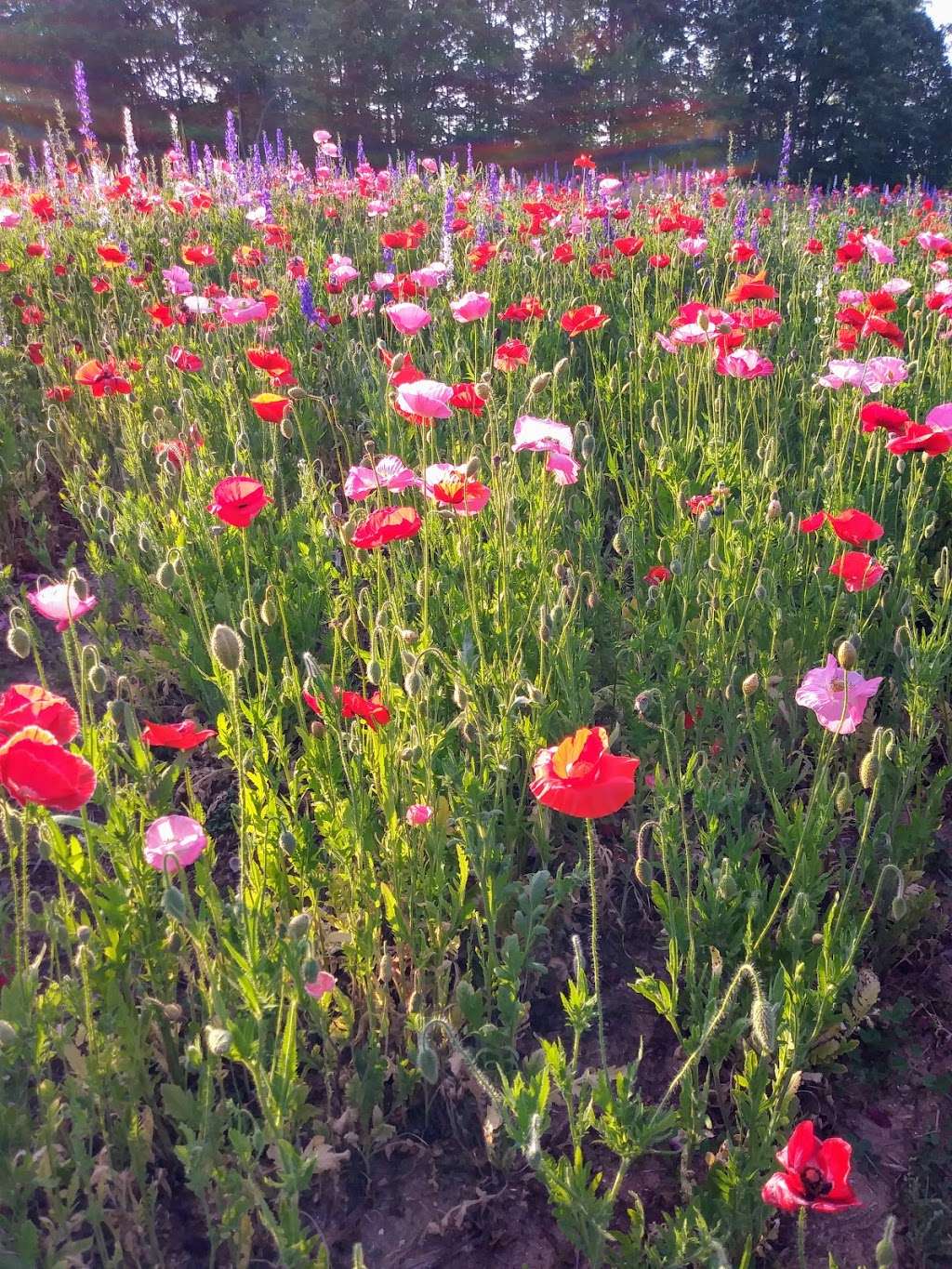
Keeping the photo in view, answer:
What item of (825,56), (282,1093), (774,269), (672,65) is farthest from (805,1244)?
(672,65)

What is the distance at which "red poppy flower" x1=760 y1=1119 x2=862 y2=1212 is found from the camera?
109cm

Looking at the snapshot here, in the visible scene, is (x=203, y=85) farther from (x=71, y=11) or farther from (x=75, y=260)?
(x=75, y=260)

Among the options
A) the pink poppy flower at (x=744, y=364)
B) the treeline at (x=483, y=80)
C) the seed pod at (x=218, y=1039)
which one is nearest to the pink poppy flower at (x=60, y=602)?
the seed pod at (x=218, y=1039)

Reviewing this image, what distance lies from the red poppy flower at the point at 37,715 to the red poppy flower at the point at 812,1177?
39.2 inches

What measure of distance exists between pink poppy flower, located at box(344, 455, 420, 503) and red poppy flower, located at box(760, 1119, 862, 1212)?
1.36m

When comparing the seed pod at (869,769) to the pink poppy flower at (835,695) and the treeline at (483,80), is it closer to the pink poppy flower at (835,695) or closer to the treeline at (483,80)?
the pink poppy flower at (835,695)

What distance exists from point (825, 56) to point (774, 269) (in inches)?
870

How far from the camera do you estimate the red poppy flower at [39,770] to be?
1.08 meters

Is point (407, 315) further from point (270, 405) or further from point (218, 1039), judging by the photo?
point (218, 1039)

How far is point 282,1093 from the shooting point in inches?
48.9

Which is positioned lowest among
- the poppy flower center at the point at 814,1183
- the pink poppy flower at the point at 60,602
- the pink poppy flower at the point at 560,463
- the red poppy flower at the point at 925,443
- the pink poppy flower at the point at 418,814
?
the poppy flower center at the point at 814,1183

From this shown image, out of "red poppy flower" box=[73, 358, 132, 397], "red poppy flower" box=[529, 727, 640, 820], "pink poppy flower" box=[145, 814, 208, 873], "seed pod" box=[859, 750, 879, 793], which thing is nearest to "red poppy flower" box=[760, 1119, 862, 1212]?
"red poppy flower" box=[529, 727, 640, 820]

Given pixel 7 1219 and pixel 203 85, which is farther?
pixel 203 85

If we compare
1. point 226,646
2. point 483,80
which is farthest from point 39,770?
point 483,80
